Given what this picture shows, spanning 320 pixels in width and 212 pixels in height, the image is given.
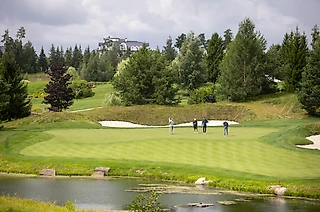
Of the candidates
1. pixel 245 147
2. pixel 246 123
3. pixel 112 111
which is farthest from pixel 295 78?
pixel 245 147

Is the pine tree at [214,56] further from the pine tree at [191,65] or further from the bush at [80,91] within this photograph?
the bush at [80,91]

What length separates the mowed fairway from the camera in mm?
28031

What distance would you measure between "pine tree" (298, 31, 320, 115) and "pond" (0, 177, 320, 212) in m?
33.7

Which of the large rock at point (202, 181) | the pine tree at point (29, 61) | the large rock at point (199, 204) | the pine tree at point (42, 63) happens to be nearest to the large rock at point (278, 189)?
the large rock at point (202, 181)

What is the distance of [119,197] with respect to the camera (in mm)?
23531

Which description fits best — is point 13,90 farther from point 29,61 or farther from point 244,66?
point 29,61

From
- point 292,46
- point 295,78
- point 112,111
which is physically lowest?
point 112,111

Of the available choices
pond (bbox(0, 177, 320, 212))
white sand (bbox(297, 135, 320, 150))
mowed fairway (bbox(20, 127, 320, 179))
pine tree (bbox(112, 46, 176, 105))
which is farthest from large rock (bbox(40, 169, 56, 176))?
pine tree (bbox(112, 46, 176, 105))

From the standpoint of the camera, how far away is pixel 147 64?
2724 inches

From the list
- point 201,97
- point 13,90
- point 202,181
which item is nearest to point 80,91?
point 201,97

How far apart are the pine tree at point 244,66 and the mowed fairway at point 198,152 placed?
91.2 ft

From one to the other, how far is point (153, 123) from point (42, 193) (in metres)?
34.2

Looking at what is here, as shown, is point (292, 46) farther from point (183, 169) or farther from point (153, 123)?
point (183, 169)

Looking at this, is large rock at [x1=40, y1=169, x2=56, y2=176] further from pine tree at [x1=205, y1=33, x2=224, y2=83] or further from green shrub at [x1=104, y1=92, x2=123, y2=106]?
pine tree at [x1=205, y1=33, x2=224, y2=83]
